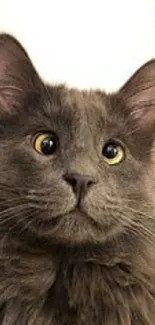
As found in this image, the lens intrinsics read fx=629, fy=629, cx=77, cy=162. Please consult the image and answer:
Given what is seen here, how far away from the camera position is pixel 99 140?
4.31 ft

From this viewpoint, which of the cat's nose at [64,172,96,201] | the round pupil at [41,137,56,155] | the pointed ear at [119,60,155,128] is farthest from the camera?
the pointed ear at [119,60,155,128]

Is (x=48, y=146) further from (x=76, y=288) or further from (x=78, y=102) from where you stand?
(x=76, y=288)

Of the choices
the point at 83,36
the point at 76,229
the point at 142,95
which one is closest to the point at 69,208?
the point at 76,229

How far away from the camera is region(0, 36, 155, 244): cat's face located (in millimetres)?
1208

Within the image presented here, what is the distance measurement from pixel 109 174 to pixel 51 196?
0.15m

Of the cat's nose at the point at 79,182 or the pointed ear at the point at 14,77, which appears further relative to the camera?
the pointed ear at the point at 14,77

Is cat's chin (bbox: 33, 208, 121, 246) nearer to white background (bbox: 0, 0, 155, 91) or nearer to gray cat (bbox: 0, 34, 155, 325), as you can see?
gray cat (bbox: 0, 34, 155, 325)

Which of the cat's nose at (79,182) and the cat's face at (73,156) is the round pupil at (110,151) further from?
the cat's nose at (79,182)

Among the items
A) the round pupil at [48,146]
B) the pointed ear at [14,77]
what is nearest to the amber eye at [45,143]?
the round pupil at [48,146]

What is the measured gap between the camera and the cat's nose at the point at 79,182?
1.18 m

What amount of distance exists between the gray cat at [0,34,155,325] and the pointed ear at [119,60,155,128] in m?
0.04

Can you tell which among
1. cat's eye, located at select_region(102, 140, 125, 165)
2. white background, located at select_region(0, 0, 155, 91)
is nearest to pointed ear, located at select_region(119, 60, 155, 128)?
cat's eye, located at select_region(102, 140, 125, 165)

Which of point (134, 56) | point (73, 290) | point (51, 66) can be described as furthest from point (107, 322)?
point (134, 56)

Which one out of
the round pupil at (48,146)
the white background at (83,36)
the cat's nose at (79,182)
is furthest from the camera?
the white background at (83,36)
